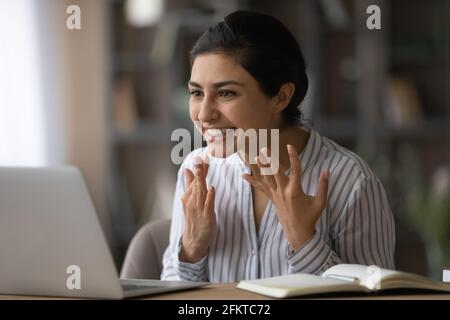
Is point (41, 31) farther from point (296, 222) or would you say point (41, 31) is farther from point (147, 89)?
point (296, 222)

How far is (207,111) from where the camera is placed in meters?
1.88

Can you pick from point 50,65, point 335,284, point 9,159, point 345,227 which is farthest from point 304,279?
point 50,65

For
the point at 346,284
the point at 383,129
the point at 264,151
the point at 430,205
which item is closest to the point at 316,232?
the point at 264,151

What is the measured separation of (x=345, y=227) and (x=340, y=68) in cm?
280

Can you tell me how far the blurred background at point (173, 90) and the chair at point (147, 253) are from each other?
2367 mm

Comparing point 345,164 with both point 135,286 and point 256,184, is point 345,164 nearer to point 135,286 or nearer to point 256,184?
point 256,184

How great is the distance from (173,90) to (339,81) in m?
0.88

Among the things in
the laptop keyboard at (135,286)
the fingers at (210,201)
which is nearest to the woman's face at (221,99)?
the fingers at (210,201)

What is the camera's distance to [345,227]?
1.88 meters

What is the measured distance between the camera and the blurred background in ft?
14.8

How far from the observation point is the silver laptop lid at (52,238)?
1426mm

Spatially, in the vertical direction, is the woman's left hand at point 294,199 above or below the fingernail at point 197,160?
below

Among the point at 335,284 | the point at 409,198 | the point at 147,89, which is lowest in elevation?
the point at 409,198

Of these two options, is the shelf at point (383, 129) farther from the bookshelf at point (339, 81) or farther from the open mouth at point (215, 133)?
the open mouth at point (215, 133)
